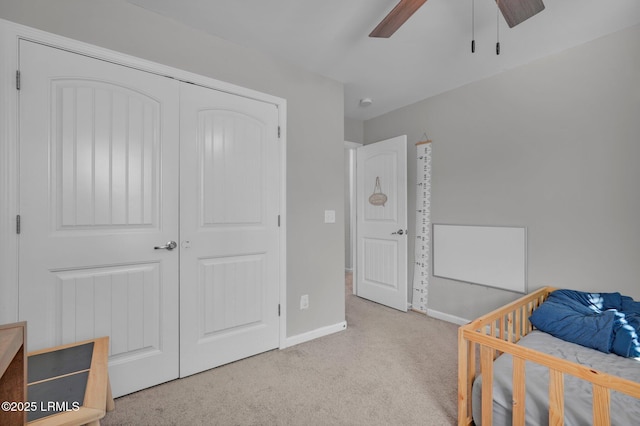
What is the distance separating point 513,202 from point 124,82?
3.03 meters

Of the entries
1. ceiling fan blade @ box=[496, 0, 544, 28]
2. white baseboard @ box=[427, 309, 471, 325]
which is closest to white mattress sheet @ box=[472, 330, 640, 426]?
white baseboard @ box=[427, 309, 471, 325]

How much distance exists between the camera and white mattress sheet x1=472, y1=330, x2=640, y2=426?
115 cm

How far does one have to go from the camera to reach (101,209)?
168 centimetres

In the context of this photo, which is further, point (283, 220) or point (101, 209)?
point (283, 220)

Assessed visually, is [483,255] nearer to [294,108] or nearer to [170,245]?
[294,108]

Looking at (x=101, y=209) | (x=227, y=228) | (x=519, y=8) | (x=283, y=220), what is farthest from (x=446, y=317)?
(x=101, y=209)

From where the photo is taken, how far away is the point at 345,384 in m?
1.88

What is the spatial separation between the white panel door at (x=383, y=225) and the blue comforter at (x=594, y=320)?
1.46 metres

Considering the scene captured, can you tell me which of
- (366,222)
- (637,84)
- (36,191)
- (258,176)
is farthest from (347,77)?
(36,191)

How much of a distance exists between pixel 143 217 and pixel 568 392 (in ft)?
7.66

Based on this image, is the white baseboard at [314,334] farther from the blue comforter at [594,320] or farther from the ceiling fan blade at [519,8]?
the ceiling fan blade at [519,8]

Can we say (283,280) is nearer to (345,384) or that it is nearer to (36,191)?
(345,384)

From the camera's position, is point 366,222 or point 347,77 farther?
point 366,222

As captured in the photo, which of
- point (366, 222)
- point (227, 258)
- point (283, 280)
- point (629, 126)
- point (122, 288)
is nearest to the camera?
point (122, 288)
